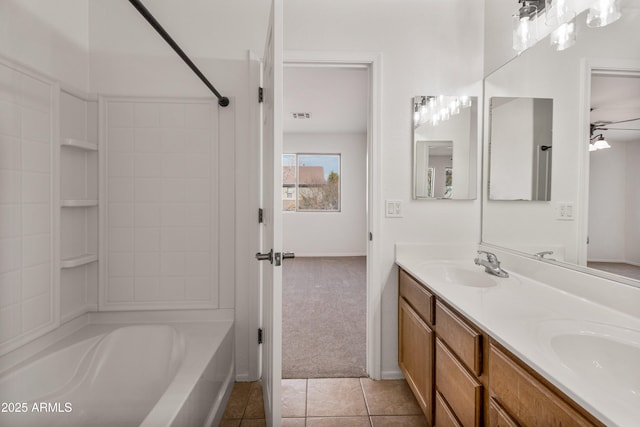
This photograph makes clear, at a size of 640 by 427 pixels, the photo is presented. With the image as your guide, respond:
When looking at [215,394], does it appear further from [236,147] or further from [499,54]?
[499,54]

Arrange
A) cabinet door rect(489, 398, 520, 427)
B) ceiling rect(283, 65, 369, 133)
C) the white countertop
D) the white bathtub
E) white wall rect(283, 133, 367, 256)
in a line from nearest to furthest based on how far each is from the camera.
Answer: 1. the white countertop
2. cabinet door rect(489, 398, 520, 427)
3. the white bathtub
4. ceiling rect(283, 65, 369, 133)
5. white wall rect(283, 133, 367, 256)

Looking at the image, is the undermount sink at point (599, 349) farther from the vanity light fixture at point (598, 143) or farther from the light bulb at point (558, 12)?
the light bulb at point (558, 12)

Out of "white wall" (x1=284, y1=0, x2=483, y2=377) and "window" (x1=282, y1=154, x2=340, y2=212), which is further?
"window" (x1=282, y1=154, x2=340, y2=212)

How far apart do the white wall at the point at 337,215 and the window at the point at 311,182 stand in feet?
0.38

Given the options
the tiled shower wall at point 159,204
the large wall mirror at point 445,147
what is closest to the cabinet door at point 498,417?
the large wall mirror at point 445,147

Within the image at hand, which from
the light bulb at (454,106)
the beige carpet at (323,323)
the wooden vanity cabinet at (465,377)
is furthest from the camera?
the beige carpet at (323,323)

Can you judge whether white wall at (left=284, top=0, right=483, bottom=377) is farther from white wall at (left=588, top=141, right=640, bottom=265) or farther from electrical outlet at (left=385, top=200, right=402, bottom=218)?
white wall at (left=588, top=141, right=640, bottom=265)

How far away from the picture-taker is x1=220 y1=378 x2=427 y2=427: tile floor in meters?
1.61

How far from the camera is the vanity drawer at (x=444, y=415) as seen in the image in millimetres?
1190

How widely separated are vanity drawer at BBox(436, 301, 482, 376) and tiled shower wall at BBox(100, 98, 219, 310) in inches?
54.2

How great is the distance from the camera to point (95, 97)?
6.02 ft

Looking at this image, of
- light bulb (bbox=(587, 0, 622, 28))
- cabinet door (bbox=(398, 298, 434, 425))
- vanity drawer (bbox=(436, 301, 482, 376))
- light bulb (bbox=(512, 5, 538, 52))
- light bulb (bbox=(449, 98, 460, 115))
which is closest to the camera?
vanity drawer (bbox=(436, 301, 482, 376))

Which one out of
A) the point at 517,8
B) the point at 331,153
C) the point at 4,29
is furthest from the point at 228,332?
the point at 331,153

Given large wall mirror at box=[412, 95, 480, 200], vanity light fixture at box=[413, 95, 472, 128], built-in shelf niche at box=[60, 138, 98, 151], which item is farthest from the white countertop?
built-in shelf niche at box=[60, 138, 98, 151]
